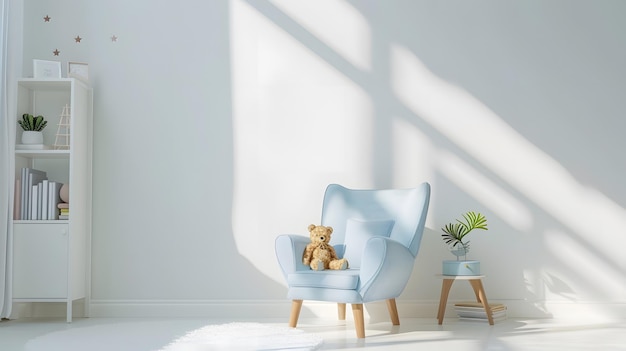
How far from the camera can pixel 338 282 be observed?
375 cm

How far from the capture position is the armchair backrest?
4164 mm

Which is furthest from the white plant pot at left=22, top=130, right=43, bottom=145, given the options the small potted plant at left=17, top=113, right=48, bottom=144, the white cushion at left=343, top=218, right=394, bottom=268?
the white cushion at left=343, top=218, right=394, bottom=268

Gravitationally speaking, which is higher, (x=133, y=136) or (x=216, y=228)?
(x=133, y=136)

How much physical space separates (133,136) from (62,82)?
581 millimetres

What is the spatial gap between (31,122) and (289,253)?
77.0 inches

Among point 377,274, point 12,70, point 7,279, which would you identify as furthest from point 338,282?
point 12,70

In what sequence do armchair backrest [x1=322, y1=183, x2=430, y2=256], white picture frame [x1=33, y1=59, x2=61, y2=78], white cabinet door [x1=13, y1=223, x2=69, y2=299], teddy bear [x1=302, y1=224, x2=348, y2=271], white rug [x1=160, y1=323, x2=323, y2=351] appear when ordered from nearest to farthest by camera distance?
white rug [x1=160, y1=323, x2=323, y2=351]
teddy bear [x1=302, y1=224, x2=348, y2=271]
armchair backrest [x1=322, y1=183, x2=430, y2=256]
white cabinet door [x1=13, y1=223, x2=69, y2=299]
white picture frame [x1=33, y1=59, x2=61, y2=78]

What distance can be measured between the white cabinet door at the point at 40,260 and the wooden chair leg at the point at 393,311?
201 centimetres

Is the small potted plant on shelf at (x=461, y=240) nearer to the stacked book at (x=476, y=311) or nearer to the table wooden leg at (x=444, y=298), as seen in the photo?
the table wooden leg at (x=444, y=298)

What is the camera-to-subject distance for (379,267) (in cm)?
369

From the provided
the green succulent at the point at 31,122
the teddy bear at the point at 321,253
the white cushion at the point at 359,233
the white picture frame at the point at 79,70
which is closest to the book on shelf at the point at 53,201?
the green succulent at the point at 31,122

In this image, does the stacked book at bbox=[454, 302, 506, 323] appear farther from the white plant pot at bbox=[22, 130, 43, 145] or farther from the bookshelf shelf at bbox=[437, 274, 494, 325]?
the white plant pot at bbox=[22, 130, 43, 145]

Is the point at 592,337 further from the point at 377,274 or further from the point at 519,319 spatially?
the point at 377,274

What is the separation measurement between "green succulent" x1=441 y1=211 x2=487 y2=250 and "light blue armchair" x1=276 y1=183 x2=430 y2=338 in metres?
0.39
